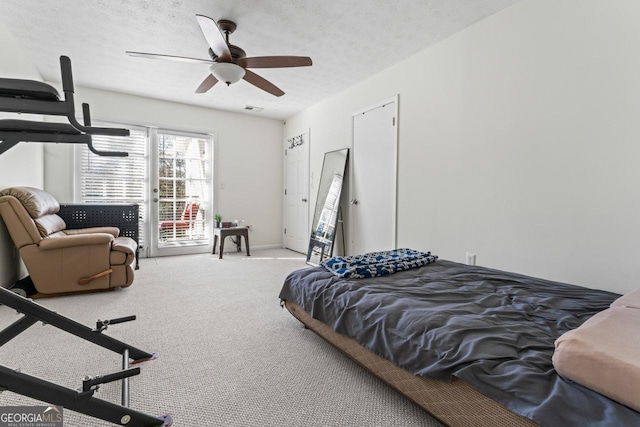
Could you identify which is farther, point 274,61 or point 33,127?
point 274,61

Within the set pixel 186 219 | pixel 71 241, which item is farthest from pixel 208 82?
pixel 186 219

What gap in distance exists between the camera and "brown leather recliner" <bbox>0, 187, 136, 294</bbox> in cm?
287

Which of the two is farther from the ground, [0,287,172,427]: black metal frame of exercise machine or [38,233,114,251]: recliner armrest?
[38,233,114,251]: recliner armrest

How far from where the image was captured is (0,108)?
1.11 m

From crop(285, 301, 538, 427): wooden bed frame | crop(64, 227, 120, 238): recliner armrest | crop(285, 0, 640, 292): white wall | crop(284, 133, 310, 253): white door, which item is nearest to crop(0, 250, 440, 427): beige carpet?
crop(285, 301, 538, 427): wooden bed frame

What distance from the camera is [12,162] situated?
10.3 ft

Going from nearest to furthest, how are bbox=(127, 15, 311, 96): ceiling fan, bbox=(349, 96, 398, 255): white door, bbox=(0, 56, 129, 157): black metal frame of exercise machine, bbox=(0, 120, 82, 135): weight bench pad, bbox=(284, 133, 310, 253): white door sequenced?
1. bbox=(0, 56, 129, 157): black metal frame of exercise machine
2. bbox=(0, 120, 82, 135): weight bench pad
3. bbox=(127, 15, 311, 96): ceiling fan
4. bbox=(349, 96, 398, 255): white door
5. bbox=(284, 133, 310, 253): white door

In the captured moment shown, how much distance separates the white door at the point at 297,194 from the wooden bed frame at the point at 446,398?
3.94 meters

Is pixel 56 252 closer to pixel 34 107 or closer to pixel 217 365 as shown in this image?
pixel 217 365

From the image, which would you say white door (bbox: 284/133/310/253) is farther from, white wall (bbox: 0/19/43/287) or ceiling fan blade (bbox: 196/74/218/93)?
white wall (bbox: 0/19/43/287)

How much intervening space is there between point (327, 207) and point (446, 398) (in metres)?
3.58

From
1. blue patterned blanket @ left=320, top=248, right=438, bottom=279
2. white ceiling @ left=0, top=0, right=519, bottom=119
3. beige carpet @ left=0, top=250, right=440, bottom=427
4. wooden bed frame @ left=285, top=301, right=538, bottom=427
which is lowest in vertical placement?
beige carpet @ left=0, top=250, right=440, bottom=427

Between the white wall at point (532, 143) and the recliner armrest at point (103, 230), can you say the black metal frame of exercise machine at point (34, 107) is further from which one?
the recliner armrest at point (103, 230)

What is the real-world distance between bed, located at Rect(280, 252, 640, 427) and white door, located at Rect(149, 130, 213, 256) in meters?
3.83
